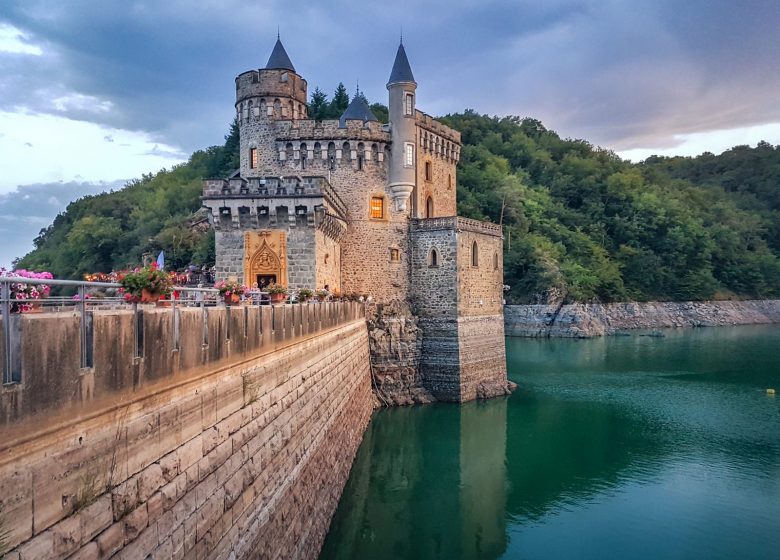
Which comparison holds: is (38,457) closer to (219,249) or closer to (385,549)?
(385,549)

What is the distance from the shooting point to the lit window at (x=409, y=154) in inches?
1222

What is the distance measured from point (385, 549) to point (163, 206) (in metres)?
59.3

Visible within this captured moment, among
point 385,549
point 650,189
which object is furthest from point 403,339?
point 650,189

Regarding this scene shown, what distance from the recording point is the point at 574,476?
20.8 meters

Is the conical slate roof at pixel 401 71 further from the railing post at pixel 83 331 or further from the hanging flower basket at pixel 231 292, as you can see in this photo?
the railing post at pixel 83 331

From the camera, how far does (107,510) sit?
517 centimetres

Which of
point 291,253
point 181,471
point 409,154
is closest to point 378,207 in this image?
point 409,154

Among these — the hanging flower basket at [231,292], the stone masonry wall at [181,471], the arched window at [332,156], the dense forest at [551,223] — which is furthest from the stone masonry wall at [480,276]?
the dense forest at [551,223]

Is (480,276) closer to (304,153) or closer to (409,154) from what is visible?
(409,154)

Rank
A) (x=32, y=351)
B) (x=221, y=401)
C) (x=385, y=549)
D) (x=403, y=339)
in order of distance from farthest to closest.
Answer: (x=403, y=339) < (x=385, y=549) < (x=221, y=401) < (x=32, y=351)

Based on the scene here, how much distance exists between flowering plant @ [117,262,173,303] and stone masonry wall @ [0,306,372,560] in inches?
41.7

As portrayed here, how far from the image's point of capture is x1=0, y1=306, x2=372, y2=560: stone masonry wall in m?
4.43

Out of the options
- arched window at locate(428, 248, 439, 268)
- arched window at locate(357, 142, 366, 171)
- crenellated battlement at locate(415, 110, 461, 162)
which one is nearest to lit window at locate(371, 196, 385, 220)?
arched window at locate(357, 142, 366, 171)

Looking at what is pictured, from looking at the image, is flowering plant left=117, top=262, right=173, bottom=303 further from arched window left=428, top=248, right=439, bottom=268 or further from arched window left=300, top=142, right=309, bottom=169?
arched window left=428, top=248, right=439, bottom=268
